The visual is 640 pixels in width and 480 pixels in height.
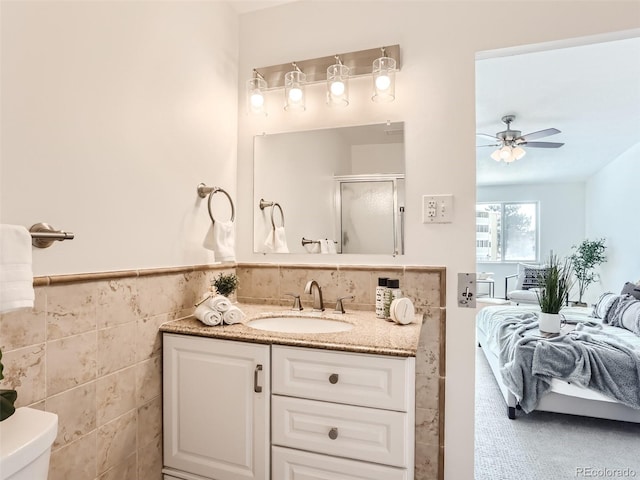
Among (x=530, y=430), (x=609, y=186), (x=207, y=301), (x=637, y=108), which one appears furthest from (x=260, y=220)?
(x=609, y=186)

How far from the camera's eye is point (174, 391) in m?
1.45

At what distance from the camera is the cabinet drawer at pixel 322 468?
1138mm

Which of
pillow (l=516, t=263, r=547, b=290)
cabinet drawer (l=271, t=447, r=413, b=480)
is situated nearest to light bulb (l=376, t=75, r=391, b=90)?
cabinet drawer (l=271, t=447, r=413, b=480)

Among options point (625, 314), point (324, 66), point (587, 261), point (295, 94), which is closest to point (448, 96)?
point (324, 66)

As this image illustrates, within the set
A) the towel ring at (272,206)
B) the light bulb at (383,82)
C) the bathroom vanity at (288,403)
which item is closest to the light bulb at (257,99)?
the towel ring at (272,206)

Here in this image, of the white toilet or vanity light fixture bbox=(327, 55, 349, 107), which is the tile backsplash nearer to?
the white toilet

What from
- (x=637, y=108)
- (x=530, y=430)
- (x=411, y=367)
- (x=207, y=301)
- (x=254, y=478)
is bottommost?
(x=530, y=430)

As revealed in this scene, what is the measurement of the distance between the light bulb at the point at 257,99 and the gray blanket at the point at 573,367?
2.34m

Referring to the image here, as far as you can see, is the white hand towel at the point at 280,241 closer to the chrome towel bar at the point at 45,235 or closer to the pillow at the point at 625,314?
the chrome towel bar at the point at 45,235

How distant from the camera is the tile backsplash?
1069 millimetres

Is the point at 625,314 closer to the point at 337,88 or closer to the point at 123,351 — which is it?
the point at 337,88

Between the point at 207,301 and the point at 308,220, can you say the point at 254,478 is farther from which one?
the point at 308,220

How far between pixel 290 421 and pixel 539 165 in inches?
230

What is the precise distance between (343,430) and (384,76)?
4.84ft
